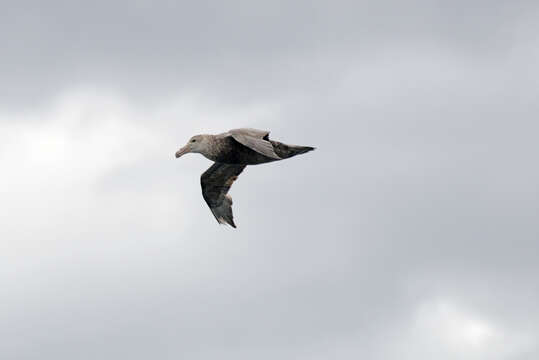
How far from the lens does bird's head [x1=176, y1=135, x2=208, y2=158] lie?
3794cm

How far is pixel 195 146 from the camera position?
37969 millimetres

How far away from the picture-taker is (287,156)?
38.2 metres

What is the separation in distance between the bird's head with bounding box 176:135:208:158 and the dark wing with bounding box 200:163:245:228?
12.2ft

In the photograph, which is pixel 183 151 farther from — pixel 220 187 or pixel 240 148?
pixel 220 187

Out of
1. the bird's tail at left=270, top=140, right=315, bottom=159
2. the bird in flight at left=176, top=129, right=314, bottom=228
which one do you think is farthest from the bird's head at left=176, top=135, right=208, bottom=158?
the bird's tail at left=270, top=140, right=315, bottom=159

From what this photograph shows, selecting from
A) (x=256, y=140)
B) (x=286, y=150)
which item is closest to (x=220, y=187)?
(x=286, y=150)

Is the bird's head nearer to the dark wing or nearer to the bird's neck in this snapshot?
the bird's neck

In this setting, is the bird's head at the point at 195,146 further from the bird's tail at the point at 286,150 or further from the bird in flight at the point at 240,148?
the bird's tail at the point at 286,150

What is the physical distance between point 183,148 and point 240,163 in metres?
2.12

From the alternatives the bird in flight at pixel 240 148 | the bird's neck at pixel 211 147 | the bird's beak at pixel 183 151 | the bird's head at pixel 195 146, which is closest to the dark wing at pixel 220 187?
the bird in flight at pixel 240 148

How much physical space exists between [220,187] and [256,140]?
7283mm

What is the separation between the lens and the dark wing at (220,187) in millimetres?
42156

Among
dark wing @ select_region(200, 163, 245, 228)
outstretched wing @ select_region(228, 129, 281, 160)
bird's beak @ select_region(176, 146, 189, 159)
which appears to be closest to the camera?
outstretched wing @ select_region(228, 129, 281, 160)

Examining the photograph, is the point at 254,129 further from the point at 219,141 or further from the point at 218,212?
the point at 218,212
